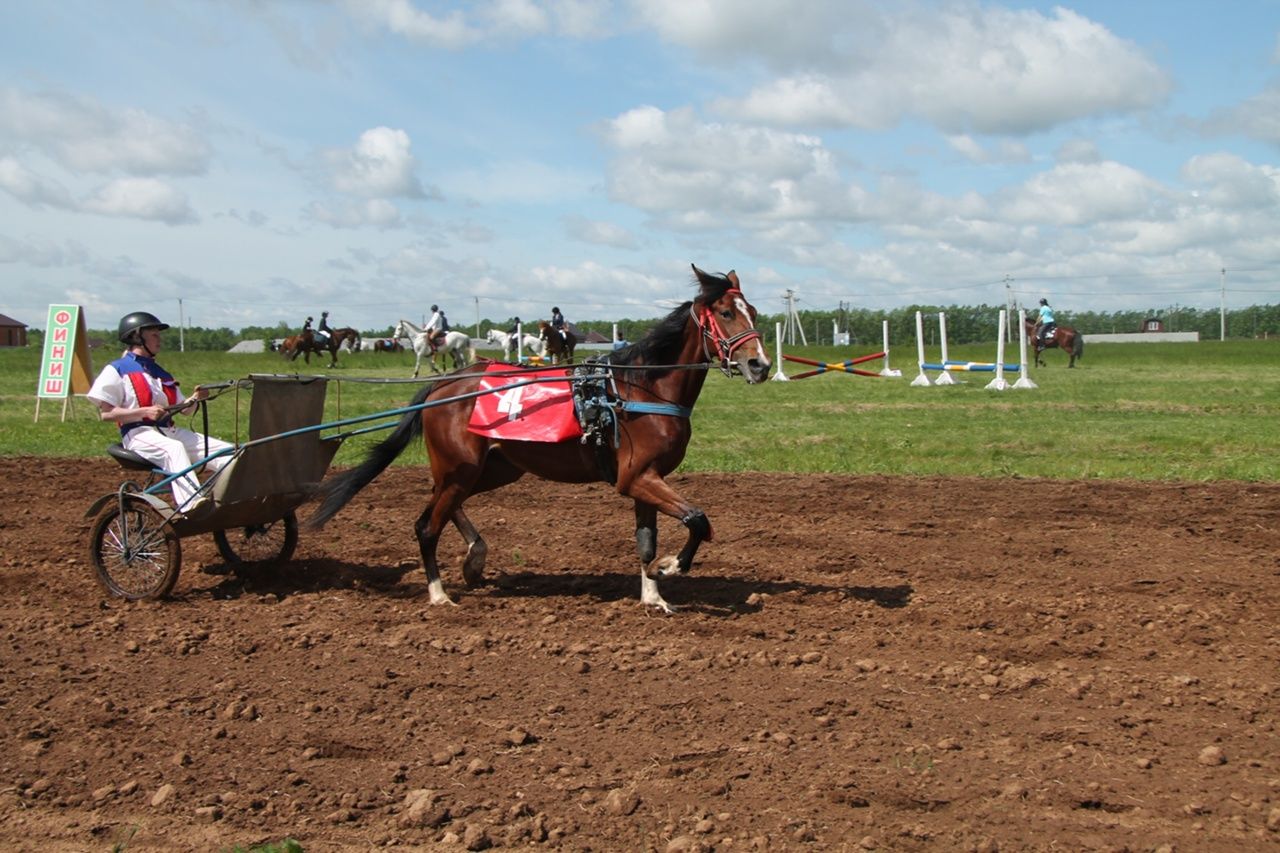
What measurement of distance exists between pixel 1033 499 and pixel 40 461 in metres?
11.4

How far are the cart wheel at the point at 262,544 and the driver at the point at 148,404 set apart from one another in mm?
888

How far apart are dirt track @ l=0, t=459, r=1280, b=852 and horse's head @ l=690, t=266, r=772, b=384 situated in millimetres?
1563

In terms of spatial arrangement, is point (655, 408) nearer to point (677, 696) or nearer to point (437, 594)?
point (437, 594)

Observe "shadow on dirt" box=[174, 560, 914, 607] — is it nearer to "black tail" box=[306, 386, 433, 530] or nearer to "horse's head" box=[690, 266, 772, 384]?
"black tail" box=[306, 386, 433, 530]

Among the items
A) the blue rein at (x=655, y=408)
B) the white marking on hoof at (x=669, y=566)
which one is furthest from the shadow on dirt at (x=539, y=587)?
the blue rein at (x=655, y=408)

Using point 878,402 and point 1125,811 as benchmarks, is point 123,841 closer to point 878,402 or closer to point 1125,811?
point 1125,811

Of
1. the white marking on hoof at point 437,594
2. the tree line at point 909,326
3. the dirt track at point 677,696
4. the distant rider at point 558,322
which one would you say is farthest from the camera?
the tree line at point 909,326

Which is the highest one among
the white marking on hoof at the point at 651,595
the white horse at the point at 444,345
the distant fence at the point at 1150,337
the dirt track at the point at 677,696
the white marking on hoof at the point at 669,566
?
the distant fence at the point at 1150,337

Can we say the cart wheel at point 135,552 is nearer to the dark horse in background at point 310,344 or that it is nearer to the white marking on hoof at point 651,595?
the white marking on hoof at point 651,595

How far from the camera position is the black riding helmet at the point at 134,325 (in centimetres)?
791

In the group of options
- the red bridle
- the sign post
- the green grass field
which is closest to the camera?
the red bridle

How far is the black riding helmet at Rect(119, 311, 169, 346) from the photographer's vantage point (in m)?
7.91

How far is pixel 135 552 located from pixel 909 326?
64.8m

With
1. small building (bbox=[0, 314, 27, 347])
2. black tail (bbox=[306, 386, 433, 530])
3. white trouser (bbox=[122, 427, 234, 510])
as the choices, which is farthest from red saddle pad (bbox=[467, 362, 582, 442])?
small building (bbox=[0, 314, 27, 347])
